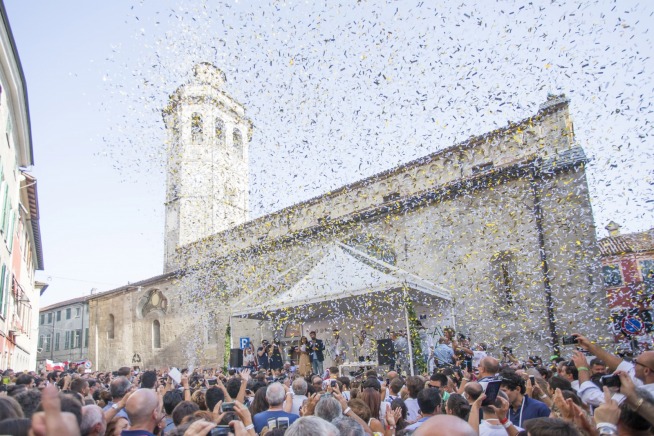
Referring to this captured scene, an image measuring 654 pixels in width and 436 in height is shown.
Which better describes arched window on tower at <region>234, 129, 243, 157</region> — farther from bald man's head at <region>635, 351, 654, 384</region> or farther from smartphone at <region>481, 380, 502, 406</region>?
bald man's head at <region>635, 351, 654, 384</region>

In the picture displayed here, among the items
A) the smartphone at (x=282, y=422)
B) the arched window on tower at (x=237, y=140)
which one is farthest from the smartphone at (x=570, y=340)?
the arched window on tower at (x=237, y=140)

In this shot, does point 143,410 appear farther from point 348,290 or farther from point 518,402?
point 348,290

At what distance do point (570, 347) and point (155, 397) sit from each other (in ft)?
46.8

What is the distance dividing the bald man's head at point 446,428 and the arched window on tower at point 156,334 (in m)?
30.8

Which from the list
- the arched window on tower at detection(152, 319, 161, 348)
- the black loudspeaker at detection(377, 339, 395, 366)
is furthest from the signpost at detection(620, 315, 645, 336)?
the arched window on tower at detection(152, 319, 161, 348)

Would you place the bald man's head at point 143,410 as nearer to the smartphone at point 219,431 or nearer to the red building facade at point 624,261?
the smartphone at point 219,431

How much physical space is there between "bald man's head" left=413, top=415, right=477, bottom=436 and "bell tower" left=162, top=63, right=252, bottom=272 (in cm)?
2963

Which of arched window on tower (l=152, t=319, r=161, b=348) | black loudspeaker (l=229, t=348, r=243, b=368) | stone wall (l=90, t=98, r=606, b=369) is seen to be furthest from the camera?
arched window on tower (l=152, t=319, r=161, b=348)

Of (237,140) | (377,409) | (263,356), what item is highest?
(237,140)

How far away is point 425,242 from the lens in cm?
1884

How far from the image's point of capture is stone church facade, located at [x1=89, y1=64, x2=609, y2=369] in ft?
51.7

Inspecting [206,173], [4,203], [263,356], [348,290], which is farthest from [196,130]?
[348,290]

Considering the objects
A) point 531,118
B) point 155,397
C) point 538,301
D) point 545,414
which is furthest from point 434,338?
point 155,397

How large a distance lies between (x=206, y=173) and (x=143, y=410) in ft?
98.7
